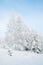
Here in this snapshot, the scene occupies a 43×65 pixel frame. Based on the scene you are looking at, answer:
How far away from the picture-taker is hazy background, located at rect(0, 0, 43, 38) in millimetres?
2904

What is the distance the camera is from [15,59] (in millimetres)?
2688

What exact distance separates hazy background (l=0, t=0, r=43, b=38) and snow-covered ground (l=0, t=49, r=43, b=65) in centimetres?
41

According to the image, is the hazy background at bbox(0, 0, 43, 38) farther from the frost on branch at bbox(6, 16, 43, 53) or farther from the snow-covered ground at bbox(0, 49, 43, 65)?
the snow-covered ground at bbox(0, 49, 43, 65)

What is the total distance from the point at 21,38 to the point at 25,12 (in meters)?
0.54

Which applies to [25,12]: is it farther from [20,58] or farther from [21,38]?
[20,58]

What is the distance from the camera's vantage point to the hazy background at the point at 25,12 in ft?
9.53

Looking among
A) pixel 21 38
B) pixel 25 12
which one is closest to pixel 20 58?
pixel 21 38

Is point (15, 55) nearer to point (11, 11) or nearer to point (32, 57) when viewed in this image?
point (32, 57)

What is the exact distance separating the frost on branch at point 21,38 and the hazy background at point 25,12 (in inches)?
4.1

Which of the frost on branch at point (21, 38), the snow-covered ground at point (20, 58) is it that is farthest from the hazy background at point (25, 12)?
the snow-covered ground at point (20, 58)

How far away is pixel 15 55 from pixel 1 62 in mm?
304

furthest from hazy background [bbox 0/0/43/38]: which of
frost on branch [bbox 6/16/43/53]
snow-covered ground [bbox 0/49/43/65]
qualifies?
snow-covered ground [bbox 0/49/43/65]

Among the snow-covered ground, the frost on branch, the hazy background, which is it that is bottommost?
the snow-covered ground

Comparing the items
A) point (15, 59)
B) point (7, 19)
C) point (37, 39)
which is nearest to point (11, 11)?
point (7, 19)
